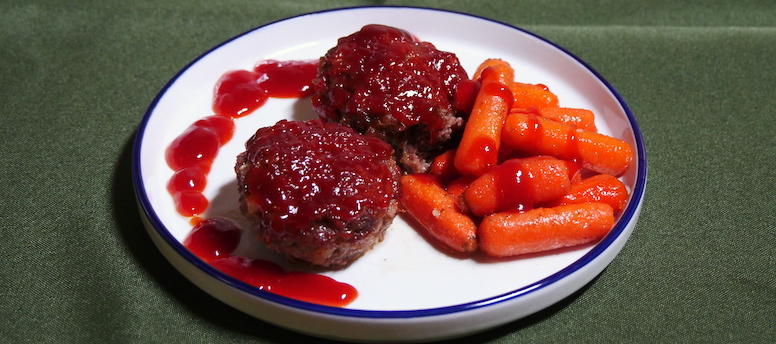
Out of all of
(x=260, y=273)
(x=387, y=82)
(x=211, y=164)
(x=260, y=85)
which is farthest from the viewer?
(x=260, y=85)

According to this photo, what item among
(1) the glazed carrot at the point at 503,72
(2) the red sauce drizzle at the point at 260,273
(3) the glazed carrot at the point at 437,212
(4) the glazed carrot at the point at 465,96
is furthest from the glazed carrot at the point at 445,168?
(2) the red sauce drizzle at the point at 260,273

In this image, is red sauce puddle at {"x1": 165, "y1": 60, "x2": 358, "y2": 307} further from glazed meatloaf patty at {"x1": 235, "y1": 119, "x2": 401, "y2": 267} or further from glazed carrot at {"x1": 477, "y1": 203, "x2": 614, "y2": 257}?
glazed carrot at {"x1": 477, "y1": 203, "x2": 614, "y2": 257}

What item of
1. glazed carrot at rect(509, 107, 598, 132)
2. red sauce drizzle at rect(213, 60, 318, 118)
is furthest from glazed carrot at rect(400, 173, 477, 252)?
red sauce drizzle at rect(213, 60, 318, 118)

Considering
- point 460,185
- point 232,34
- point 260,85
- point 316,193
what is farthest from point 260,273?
point 232,34

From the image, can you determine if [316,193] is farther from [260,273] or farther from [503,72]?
[503,72]

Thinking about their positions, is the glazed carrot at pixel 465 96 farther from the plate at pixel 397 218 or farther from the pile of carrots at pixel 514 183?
the plate at pixel 397 218

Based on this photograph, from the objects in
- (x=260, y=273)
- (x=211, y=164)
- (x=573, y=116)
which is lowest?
(x=211, y=164)
